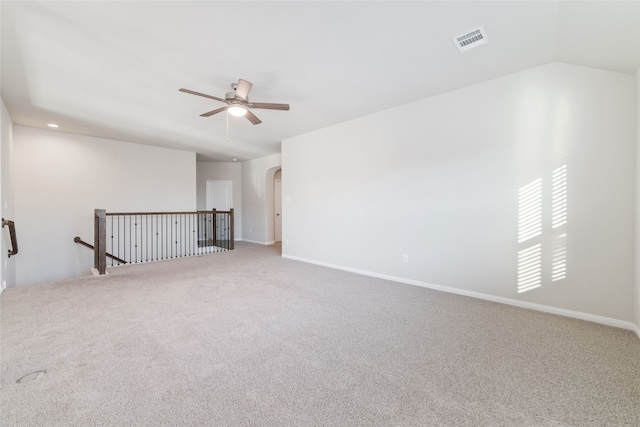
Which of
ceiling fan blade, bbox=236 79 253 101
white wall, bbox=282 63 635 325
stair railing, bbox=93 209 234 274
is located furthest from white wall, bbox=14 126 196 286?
ceiling fan blade, bbox=236 79 253 101

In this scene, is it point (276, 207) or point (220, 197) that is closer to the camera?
point (276, 207)

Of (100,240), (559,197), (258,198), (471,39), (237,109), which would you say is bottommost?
(100,240)

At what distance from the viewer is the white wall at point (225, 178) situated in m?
9.09

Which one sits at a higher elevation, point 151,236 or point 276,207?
point 276,207

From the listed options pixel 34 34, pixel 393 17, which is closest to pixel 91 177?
pixel 34 34

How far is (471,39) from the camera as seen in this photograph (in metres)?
2.55

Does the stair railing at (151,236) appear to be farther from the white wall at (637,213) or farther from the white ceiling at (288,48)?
the white wall at (637,213)

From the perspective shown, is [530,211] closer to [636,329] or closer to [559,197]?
[559,197]

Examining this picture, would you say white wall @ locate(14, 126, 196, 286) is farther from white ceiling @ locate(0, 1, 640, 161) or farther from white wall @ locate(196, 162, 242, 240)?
white wall @ locate(196, 162, 242, 240)

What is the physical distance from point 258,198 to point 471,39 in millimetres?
6953

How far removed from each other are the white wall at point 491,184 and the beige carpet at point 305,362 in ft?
1.69

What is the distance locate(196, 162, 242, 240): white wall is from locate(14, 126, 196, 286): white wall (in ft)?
6.70

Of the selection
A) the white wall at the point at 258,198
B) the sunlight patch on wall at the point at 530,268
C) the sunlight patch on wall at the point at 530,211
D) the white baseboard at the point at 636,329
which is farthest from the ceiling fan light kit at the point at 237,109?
the white baseboard at the point at 636,329

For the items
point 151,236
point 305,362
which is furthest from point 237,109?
point 151,236
